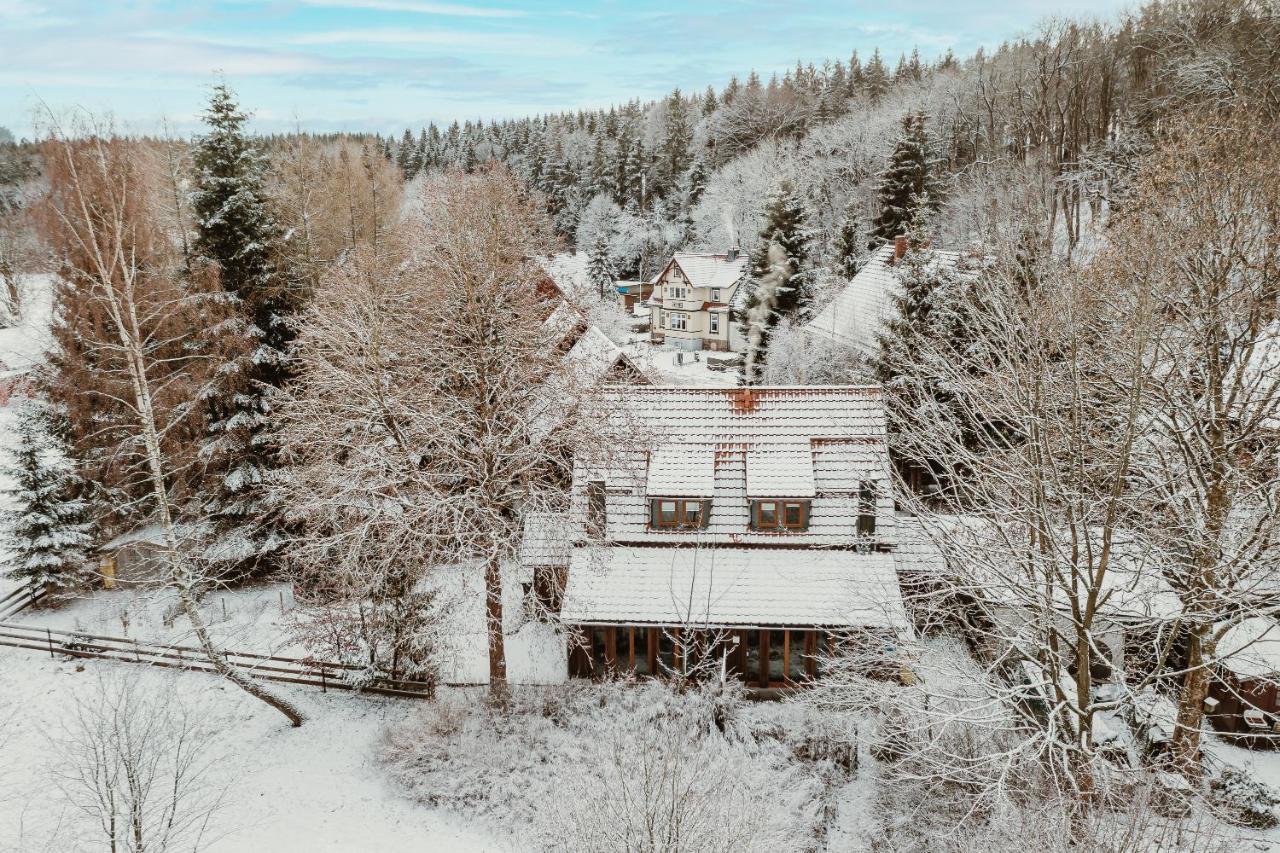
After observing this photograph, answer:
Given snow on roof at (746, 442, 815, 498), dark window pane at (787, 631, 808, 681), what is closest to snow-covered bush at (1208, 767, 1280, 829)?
dark window pane at (787, 631, 808, 681)

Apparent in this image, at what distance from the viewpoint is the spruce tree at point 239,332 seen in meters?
22.1

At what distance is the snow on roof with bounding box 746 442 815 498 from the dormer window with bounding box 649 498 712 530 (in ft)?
4.47

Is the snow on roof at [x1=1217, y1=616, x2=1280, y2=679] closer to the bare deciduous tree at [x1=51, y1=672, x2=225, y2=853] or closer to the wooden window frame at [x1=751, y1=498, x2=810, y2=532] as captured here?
the wooden window frame at [x1=751, y1=498, x2=810, y2=532]

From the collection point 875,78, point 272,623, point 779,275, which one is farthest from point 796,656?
point 875,78

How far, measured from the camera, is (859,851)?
13.5 meters

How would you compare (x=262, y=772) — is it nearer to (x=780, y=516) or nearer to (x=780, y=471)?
(x=780, y=516)

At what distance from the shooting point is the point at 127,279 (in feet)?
51.3

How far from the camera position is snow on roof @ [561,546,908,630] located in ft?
58.6

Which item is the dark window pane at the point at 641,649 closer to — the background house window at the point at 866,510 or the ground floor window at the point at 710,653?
the ground floor window at the point at 710,653

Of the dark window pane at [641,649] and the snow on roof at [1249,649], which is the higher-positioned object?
the snow on roof at [1249,649]

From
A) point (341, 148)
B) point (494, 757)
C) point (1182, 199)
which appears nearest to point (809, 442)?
point (1182, 199)

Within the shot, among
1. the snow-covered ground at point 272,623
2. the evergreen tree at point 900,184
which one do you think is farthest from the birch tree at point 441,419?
the evergreen tree at point 900,184

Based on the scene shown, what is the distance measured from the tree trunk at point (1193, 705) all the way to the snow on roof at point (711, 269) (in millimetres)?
48472

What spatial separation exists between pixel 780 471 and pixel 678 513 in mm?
2964
